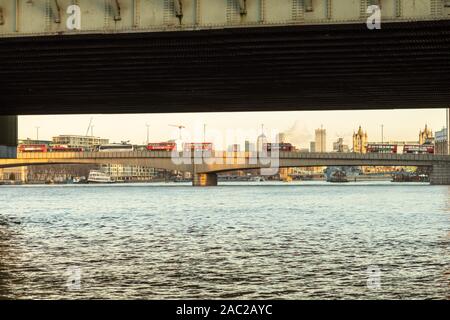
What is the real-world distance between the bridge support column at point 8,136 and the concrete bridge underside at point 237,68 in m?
19.3

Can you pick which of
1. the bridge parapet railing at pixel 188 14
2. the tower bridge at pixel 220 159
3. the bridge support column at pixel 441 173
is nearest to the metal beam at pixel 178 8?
the bridge parapet railing at pixel 188 14

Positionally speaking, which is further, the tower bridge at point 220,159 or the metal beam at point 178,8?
the tower bridge at point 220,159

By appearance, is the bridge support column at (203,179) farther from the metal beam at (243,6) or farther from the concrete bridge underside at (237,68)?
the metal beam at (243,6)

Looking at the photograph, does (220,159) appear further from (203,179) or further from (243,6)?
(243,6)

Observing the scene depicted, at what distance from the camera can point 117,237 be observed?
42.1 metres

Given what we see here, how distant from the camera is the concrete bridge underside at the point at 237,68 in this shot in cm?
3534

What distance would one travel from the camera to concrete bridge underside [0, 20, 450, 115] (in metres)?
35.3

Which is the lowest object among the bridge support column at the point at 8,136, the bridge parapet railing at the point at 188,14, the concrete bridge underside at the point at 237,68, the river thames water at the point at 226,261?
the river thames water at the point at 226,261

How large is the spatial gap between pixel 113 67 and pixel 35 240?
38.3 ft

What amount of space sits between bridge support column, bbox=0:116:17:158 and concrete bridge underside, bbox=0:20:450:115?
19.3 metres

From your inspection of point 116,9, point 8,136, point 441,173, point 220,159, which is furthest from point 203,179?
point 116,9

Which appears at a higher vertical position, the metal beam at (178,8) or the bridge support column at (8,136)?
the metal beam at (178,8)
